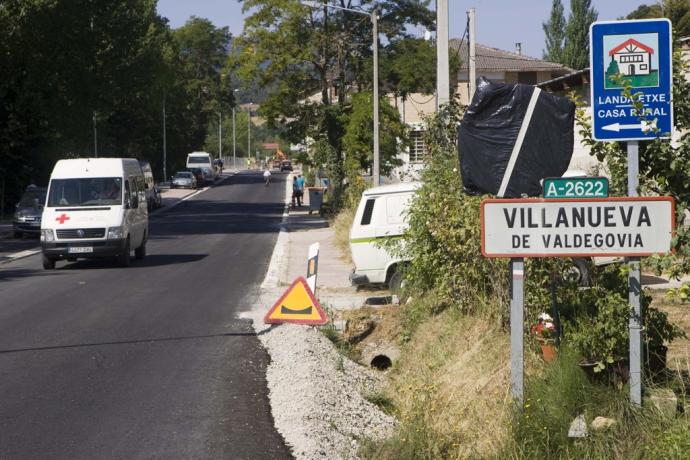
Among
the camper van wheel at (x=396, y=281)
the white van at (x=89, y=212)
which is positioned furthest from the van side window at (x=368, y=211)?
the white van at (x=89, y=212)

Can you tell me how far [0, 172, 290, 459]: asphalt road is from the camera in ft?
26.9

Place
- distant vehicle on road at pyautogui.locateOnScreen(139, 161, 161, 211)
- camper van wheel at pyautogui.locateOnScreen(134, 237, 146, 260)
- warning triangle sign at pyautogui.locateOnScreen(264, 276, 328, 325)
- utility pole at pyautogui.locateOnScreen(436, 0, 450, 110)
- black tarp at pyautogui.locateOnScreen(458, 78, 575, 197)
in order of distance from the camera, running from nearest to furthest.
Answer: black tarp at pyautogui.locateOnScreen(458, 78, 575, 197), warning triangle sign at pyautogui.locateOnScreen(264, 276, 328, 325), utility pole at pyautogui.locateOnScreen(436, 0, 450, 110), camper van wheel at pyautogui.locateOnScreen(134, 237, 146, 260), distant vehicle on road at pyautogui.locateOnScreen(139, 161, 161, 211)

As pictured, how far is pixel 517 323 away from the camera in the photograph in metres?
6.79

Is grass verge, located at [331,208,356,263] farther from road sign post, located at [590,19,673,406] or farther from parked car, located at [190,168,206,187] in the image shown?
parked car, located at [190,168,206,187]

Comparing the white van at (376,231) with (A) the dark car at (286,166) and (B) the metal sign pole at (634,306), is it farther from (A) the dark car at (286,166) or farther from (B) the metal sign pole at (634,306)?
(A) the dark car at (286,166)

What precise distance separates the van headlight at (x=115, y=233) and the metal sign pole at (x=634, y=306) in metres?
18.1

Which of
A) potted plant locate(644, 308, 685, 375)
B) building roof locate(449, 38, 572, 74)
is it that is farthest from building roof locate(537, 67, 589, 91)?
building roof locate(449, 38, 572, 74)

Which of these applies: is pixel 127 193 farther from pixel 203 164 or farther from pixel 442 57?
pixel 203 164

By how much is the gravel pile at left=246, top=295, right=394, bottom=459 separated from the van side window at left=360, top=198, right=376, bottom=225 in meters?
5.04

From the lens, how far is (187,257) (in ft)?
90.6

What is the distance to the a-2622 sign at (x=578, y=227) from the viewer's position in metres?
6.54

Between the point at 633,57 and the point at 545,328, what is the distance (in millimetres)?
2903

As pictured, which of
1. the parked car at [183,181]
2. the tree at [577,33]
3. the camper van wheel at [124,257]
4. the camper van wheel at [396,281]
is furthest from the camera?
the parked car at [183,181]

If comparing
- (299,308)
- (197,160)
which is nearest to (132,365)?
(299,308)
